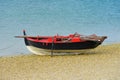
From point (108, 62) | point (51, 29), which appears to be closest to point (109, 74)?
point (108, 62)

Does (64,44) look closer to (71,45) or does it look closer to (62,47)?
(62,47)

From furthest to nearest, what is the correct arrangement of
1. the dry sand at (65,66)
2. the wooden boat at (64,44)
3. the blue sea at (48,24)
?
the blue sea at (48,24), the wooden boat at (64,44), the dry sand at (65,66)

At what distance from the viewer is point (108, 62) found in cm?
1662

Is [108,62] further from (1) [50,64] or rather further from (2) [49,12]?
(2) [49,12]

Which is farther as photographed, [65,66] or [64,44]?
[64,44]

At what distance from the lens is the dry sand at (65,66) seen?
46.9 feet

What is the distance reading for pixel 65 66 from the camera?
16.2 m

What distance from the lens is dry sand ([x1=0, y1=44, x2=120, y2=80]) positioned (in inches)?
563

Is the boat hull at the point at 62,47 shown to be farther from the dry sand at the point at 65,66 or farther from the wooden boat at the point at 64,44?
the dry sand at the point at 65,66

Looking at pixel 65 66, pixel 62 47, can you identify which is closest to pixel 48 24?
pixel 62 47

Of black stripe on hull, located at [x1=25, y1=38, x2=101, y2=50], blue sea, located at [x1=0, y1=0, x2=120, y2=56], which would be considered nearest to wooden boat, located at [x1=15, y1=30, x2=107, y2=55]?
black stripe on hull, located at [x1=25, y1=38, x2=101, y2=50]

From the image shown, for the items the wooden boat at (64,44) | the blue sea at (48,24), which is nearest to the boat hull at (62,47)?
the wooden boat at (64,44)

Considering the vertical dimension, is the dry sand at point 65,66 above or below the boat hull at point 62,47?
below

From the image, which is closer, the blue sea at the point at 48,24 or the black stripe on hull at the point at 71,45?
the black stripe on hull at the point at 71,45
